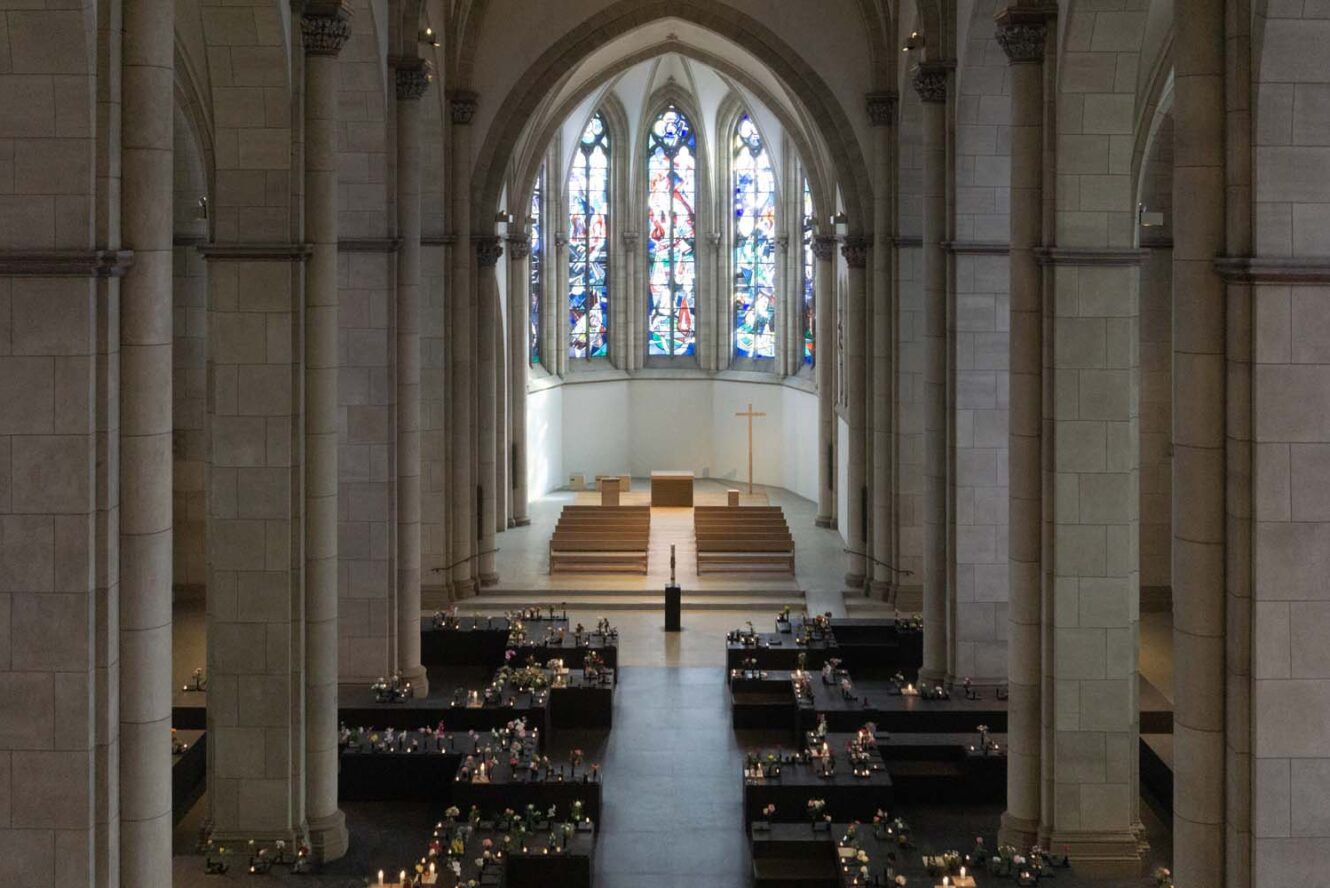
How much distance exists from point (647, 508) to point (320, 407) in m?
20.6

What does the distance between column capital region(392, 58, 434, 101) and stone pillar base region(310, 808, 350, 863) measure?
979cm

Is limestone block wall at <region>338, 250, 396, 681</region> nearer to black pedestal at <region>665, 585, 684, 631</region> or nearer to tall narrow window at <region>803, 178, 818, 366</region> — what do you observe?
black pedestal at <region>665, 585, 684, 631</region>

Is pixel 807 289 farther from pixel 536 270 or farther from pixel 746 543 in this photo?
pixel 746 543

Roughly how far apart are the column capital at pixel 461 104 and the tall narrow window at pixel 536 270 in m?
14.2

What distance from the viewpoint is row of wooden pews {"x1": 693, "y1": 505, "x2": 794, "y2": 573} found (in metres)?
33.0

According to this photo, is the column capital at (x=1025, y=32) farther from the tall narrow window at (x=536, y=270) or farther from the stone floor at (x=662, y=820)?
the tall narrow window at (x=536, y=270)

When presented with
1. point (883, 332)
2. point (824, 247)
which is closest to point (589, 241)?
point (824, 247)

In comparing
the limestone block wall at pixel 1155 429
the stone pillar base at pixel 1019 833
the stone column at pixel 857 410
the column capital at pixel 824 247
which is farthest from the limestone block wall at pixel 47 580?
the column capital at pixel 824 247

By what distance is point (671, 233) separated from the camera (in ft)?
153

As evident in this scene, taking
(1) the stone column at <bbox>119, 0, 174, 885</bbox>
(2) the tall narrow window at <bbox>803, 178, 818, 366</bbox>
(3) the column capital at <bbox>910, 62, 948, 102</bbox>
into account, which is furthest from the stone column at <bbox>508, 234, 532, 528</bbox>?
(1) the stone column at <bbox>119, 0, 174, 885</bbox>

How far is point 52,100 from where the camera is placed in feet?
34.0

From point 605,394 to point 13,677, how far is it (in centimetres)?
3667

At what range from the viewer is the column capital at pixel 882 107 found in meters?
28.5

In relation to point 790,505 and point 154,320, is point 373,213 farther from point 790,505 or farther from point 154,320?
point 790,505
